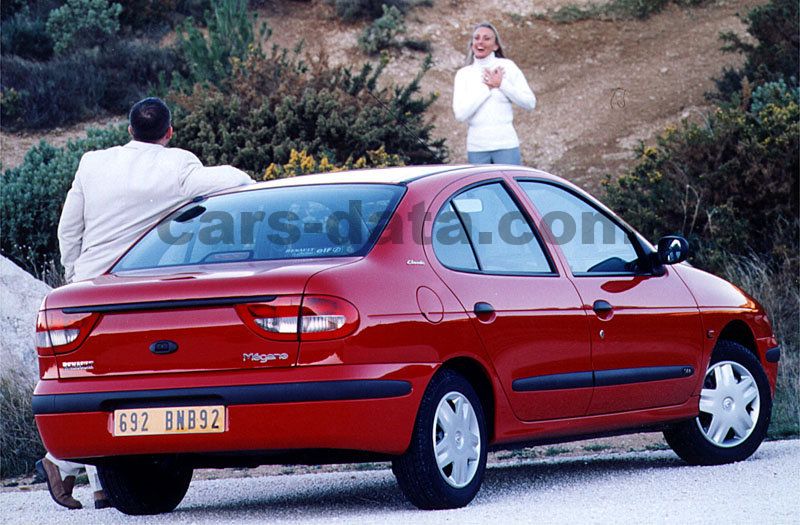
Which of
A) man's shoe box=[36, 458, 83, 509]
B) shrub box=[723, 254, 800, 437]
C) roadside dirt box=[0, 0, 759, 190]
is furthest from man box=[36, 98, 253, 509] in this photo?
roadside dirt box=[0, 0, 759, 190]

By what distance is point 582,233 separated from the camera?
7203 mm

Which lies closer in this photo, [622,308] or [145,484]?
[145,484]

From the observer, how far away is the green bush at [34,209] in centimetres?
Answer: 1544

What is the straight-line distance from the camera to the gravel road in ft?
18.8

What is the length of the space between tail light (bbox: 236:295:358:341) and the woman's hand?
22.5ft

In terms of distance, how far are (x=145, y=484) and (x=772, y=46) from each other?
18443 mm

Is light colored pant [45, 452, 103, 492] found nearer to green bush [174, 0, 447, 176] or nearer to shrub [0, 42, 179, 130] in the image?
green bush [174, 0, 447, 176]

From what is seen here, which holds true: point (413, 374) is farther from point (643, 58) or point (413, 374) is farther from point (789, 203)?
point (643, 58)

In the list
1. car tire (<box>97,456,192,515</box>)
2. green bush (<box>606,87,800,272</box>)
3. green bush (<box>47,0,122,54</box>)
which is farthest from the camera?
green bush (<box>47,0,122,54</box>)

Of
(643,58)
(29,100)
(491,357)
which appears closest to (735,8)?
(643,58)

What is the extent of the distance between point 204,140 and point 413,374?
1129cm

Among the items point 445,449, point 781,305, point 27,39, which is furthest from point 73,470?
point 27,39

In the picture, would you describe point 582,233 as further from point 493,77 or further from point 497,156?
point 493,77

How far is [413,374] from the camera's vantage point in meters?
5.65
